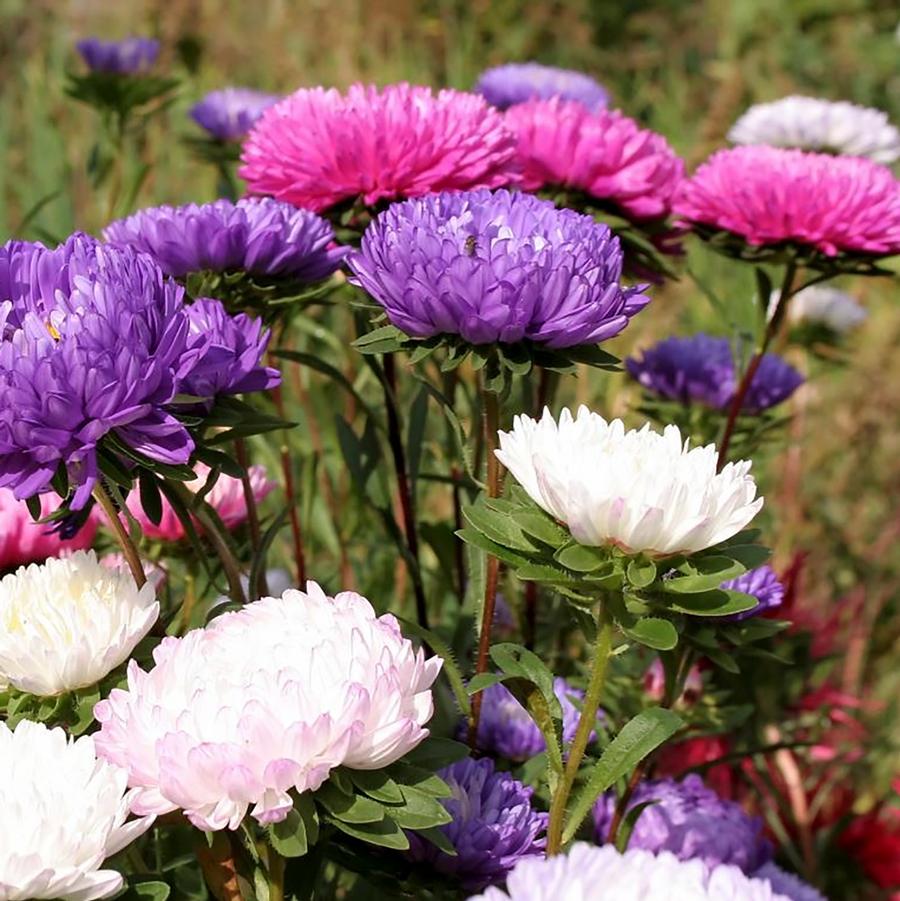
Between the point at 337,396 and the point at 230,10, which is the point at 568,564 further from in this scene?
the point at 230,10

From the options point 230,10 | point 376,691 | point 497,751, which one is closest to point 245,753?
point 376,691

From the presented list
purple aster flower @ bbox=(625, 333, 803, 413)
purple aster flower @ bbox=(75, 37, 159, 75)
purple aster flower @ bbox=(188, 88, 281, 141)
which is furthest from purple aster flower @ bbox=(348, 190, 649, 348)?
purple aster flower @ bbox=(75, 37, 159, 75)

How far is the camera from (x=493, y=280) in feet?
2.43

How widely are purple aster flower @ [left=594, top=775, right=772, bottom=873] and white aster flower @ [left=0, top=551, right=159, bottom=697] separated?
464 millimetres

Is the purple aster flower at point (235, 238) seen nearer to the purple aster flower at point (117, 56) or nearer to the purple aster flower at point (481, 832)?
the purple aster flower at point (481, 832)

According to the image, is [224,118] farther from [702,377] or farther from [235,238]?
[235,238]

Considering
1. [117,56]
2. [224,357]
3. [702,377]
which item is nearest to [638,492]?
[224,357]

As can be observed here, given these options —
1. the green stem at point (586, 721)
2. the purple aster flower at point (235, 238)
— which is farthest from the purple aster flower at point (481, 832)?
the purple aster flower at point (235, 238)

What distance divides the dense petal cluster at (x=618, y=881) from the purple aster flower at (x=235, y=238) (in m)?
0.53

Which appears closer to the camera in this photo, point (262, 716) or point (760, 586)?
point (262, 716)

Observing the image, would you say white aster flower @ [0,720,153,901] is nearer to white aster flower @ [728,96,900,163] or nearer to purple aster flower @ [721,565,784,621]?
purple aster flower @ [721,565,784,621]

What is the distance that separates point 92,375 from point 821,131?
1.14m

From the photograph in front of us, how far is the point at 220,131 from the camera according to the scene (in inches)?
66.2

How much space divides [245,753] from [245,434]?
26 centimetres
